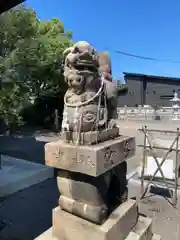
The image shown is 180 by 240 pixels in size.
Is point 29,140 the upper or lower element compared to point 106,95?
lower

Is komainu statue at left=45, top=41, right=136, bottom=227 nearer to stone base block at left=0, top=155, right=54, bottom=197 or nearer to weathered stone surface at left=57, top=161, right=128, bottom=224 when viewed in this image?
weathered stone surface at left=57, top=161, right=128, bottom=224

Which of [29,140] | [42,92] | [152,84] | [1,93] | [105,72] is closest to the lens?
Answer: [105,72]

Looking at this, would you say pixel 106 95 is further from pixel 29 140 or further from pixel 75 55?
pixel 29 140

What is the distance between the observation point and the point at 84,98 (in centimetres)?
184

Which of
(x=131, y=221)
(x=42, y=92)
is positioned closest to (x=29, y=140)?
(x=42, y=92)

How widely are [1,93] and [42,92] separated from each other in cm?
706

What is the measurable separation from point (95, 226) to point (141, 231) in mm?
551

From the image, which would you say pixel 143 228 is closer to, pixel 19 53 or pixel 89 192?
pixel 89 192

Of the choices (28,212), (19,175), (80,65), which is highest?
(80,65)

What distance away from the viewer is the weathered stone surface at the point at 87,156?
1688 mm

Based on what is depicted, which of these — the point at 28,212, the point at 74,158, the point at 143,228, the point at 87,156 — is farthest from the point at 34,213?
the point at 87,156

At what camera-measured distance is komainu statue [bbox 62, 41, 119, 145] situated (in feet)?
5.93

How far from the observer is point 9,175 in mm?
5176

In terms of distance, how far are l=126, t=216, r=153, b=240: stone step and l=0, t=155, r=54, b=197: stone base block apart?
3.17 metres
